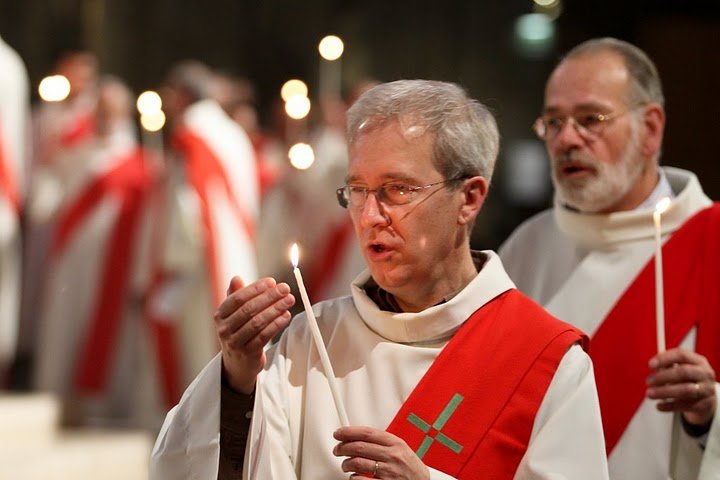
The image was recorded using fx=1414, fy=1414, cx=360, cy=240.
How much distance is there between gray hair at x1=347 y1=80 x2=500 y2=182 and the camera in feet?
9.70

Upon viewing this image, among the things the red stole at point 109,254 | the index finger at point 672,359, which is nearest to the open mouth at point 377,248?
the index finger at point 672,359

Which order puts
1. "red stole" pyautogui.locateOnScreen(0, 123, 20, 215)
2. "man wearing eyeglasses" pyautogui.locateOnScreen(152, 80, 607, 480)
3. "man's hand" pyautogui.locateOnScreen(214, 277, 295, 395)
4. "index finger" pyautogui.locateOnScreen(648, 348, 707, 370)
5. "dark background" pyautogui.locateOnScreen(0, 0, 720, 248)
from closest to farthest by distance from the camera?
"man's hand" pyautogui.locateOnScreen(214, 277, 295, 395), "man wearing eyeglasses" pyautogui.locateOnScreen(152, 80, 607, 480), "index finger" pyautogui.locateOnScreen(648, 348, 707, 370), "red stole" pyautogui.locateOnScreen(0, 123, 20, 215), "dark background" pyautogui.locateOnScreen(0, 0, 720, 248)

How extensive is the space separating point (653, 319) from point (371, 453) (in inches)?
59.2

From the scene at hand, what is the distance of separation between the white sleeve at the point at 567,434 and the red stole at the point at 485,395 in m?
0.02

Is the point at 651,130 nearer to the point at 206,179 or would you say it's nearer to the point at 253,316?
the point at 253,316

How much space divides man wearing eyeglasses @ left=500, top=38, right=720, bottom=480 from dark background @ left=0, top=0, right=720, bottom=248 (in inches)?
197

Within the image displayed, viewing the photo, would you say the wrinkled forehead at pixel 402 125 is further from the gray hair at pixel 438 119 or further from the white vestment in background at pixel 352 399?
the white vestment in background at pixel 352 399

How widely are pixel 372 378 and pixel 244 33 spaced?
35.7 feet

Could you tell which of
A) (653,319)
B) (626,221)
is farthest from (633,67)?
(653,319)

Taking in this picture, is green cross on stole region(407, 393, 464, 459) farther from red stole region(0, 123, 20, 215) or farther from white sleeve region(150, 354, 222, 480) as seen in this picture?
red stole region(0, 123, 20, 215)

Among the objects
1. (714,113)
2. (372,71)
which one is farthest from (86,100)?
(714,113)

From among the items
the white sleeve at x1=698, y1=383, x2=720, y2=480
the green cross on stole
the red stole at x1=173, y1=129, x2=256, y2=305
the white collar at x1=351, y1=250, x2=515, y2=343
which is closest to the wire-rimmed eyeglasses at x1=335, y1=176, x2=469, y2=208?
the white collar at x1=351, y1=250, x2=515, y2=343

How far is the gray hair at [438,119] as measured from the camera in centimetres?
296

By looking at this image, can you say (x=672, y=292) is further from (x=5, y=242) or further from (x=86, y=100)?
(x=86, y=100)
